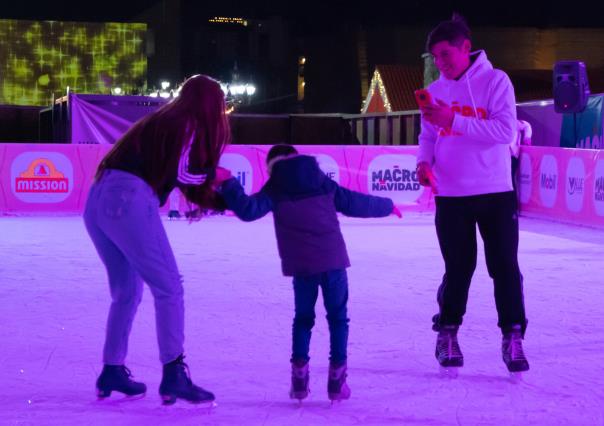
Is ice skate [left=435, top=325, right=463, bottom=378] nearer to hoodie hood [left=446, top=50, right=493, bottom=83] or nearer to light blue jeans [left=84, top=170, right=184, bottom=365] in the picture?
hoodie hood [left=446, top=50, right=493, bottom=83]

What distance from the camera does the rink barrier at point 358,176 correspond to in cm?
1401

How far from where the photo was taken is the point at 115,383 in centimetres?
430

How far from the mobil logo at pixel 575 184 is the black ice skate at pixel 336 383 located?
1021cm

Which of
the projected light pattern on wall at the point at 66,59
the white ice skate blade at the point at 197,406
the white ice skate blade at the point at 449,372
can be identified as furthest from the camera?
the projected light pattern on wall at the point at 66,59

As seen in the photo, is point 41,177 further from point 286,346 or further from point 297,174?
point 297,174

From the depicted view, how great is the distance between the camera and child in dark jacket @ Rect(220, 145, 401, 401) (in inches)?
165

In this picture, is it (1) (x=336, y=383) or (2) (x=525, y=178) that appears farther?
(2) (x=525, y=178)

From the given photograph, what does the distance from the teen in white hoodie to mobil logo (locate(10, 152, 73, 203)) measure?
35.9ft

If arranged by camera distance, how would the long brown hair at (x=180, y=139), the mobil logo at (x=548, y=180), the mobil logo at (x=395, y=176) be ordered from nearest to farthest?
the long brown hair at (x=180, y=139) < the mobil logo at (x=548, y=180) < the mobil logo at (x=395, y=176)

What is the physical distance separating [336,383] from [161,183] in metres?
1.10

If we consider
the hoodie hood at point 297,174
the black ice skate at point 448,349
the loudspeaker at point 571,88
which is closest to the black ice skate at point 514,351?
the black ice skate at point 448,349

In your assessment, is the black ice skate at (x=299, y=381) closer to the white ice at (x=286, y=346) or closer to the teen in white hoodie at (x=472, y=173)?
the white ice at (x=286, y=346)

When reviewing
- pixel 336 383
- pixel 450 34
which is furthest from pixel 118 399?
pixel 450 34

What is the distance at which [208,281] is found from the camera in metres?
8.37
